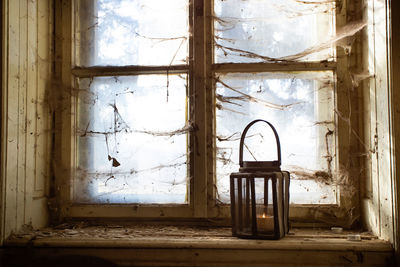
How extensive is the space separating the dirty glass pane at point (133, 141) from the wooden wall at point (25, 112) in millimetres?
184

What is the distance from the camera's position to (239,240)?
1.68 m

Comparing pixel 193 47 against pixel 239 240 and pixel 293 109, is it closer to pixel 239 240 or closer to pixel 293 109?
pixel 293 109

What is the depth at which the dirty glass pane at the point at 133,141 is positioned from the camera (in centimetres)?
202

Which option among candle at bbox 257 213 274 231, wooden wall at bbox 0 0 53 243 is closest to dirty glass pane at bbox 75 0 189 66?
wooden wall at bbox 0 0 53 243

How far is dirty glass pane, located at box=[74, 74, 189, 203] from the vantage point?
2.02 metres

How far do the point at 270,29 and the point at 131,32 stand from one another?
71 cm

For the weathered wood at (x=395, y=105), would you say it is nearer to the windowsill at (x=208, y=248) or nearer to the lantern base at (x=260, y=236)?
the windowsill at (x=208, y=248)

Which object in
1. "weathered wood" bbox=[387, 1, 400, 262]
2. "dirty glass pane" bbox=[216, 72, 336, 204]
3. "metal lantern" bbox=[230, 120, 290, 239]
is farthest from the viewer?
"dirty glass pane" bbox=[216, 72, 336, 204]

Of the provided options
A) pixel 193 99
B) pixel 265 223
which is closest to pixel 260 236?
pixel 265 223

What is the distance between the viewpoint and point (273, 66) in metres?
1.98

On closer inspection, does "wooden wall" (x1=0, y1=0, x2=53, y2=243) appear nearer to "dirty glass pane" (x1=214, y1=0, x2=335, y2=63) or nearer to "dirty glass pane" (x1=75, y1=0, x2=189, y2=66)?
"dirty glass pane" (x1=75, y1=0, x2=189, y2=66)

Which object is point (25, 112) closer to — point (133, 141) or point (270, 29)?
point (133, 141)

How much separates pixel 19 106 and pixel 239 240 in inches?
44.9

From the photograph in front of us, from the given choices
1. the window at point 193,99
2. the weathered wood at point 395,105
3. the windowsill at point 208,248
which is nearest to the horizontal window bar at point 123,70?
the window at point 193,99
